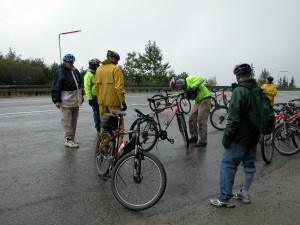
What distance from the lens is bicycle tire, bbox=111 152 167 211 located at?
3.66 meters

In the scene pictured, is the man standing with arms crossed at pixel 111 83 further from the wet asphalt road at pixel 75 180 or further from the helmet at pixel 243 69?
the helmet at pixel 243 69

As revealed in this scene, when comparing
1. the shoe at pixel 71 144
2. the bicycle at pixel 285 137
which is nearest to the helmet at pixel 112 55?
the shoe at pixel 71 144

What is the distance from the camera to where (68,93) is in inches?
257

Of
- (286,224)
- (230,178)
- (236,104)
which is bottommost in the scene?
(286,224)

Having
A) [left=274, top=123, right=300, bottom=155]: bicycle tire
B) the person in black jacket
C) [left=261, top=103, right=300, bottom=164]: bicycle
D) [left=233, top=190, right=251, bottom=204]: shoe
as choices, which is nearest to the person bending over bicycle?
[left=261, top=103, right=300, bottom=164]: bicycle

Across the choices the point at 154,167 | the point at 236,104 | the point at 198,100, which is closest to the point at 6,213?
the point at 154,167

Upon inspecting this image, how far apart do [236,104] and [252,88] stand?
303 mm

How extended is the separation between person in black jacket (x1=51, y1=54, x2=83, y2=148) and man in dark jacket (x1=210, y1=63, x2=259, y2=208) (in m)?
3.98

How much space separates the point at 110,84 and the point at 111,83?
0.09ft

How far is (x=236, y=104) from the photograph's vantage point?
3621 millimetres

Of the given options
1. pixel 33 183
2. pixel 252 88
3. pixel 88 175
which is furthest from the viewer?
pixel 88 175

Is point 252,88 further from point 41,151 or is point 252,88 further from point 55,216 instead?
point 41,151

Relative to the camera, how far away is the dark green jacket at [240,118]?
3.61m

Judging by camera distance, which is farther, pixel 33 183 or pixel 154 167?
pixel 33 183
